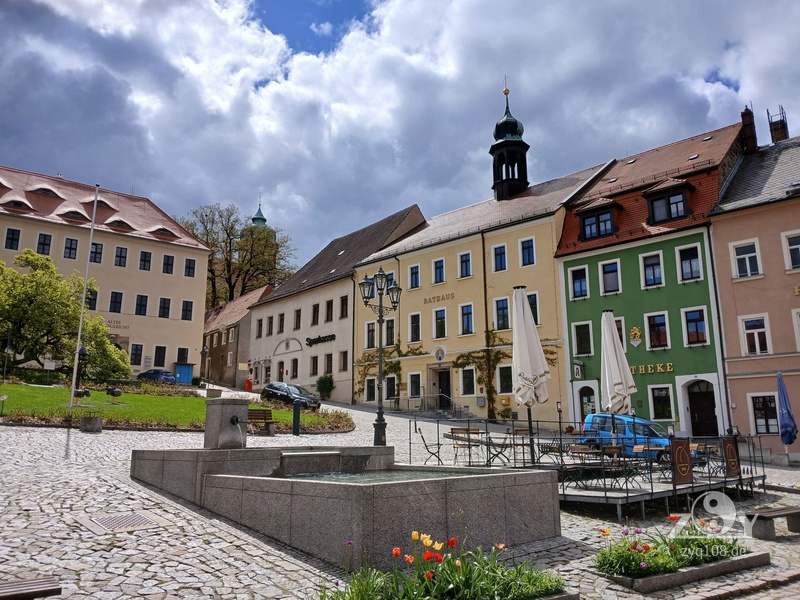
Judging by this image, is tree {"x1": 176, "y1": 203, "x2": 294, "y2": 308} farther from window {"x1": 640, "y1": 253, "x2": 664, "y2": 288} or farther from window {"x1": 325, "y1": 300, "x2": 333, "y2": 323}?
window {"x1": 640, "y1": 253, "x2": 664, "y2": 288}

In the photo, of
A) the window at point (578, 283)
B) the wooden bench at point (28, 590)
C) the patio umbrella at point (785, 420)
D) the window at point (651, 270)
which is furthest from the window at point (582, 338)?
the wooden bench at point (28, 590)

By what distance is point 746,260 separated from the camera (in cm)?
2628

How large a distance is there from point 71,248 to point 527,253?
33.2 metres

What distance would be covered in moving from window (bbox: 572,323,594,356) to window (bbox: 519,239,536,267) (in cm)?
440

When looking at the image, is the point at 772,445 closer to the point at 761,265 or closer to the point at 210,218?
the point at 761,265

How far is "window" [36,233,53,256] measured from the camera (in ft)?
148

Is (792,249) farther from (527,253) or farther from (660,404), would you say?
(527,253)

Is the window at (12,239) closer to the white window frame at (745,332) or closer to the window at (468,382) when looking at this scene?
the window at (468,382)

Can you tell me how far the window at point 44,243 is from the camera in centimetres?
4522

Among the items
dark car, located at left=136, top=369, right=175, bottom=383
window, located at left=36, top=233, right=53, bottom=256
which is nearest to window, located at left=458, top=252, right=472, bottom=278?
dark car, located at left=136, top=369, right=175, bottom=383

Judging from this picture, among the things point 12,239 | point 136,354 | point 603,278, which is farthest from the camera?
point 136,354

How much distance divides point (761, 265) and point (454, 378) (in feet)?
53.3

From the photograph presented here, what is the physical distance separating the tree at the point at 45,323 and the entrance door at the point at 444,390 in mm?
17745

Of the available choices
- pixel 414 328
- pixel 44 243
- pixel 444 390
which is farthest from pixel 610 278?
pixel 44 243
